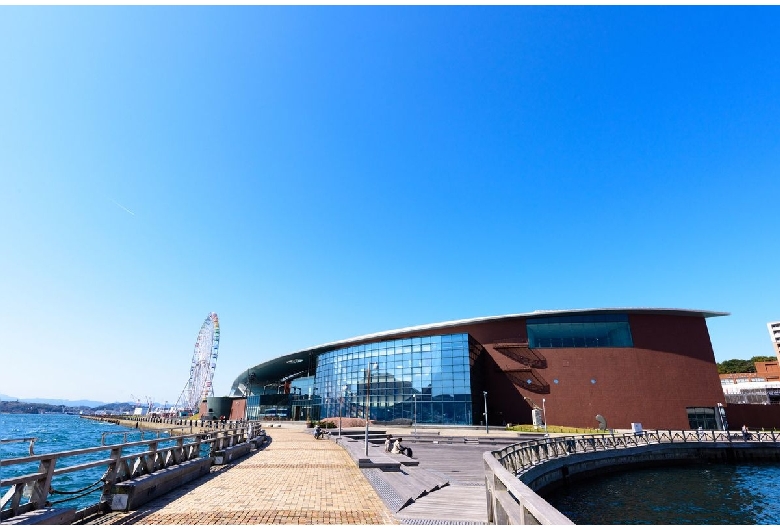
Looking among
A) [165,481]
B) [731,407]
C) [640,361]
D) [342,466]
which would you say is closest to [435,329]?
[640,361]

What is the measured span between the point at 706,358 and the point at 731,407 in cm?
730

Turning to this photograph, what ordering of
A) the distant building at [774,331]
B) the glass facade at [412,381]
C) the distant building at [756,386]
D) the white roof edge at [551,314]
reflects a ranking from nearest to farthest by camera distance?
the white roof edge at [551,314] < the glass facade at [412,381] < the distant building at [756,386] < the distant building at [774,331]

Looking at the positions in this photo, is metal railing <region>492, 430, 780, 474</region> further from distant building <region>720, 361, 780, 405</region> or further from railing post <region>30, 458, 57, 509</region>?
distant building <region>720, 361, 780, 405</region>

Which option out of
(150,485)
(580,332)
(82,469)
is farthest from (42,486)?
(580,332)

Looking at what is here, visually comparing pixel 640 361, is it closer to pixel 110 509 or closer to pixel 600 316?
pixel 600 316

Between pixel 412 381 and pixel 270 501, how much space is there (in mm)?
51191

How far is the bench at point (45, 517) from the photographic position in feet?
23.2

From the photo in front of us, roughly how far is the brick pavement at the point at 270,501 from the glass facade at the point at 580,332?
4659 cm

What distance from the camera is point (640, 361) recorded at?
53750 mm

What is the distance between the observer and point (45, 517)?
7.38m

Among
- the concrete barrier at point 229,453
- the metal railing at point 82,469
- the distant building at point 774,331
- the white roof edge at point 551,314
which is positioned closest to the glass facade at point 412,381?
the white roof edge at point 551,314

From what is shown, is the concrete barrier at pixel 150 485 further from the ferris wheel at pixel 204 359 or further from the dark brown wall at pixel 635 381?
the ferris wheel at pixel 204 359

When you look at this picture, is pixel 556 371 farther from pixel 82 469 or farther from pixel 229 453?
pixel 82 469

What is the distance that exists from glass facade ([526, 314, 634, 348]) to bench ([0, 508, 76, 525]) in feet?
185
